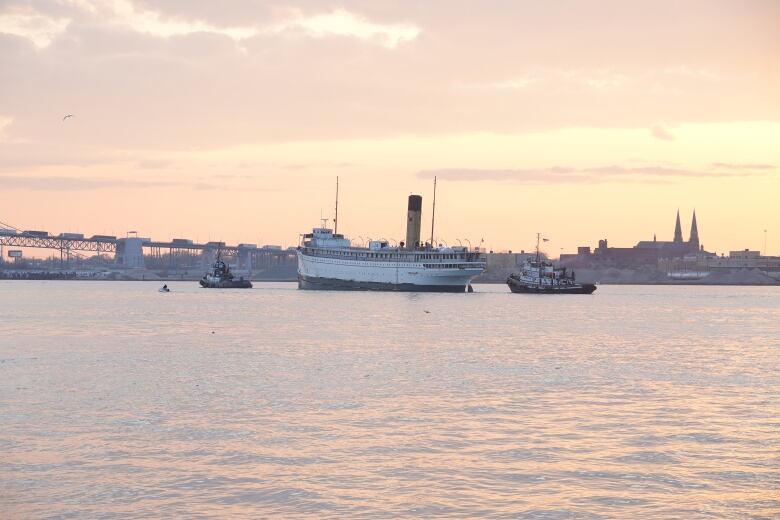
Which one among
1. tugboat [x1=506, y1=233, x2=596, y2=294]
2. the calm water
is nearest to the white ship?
tugboat [x1=506, y1=233, x2=596, y2=294]

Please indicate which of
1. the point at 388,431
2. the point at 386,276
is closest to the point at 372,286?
the point at 386,276

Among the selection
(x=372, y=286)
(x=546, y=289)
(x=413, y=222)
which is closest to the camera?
(x=372, y=286)

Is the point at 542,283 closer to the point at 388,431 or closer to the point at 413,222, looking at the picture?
the point at 413,222

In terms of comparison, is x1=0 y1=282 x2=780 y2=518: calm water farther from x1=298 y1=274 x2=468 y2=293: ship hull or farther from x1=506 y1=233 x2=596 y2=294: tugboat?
x1=506 y1=233 x2=596 y2=294: tugboat

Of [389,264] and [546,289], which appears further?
[546,289]

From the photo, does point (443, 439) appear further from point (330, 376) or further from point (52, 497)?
point (330, 376)

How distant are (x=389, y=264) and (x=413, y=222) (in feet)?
35.0

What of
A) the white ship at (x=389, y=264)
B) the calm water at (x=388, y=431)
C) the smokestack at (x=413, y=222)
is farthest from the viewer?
the smokestack at (x=413, y=222)

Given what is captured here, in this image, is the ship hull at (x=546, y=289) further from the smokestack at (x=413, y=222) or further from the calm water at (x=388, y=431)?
the calm water at (x=388, y=431)

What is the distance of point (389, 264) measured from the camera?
14338 centimetres

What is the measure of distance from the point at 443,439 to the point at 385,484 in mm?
4631

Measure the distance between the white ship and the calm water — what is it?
294ft

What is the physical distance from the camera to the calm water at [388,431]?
17438 millimetres

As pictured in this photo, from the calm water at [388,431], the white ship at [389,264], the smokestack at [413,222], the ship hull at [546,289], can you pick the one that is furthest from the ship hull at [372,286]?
the calm water at [388,431]
